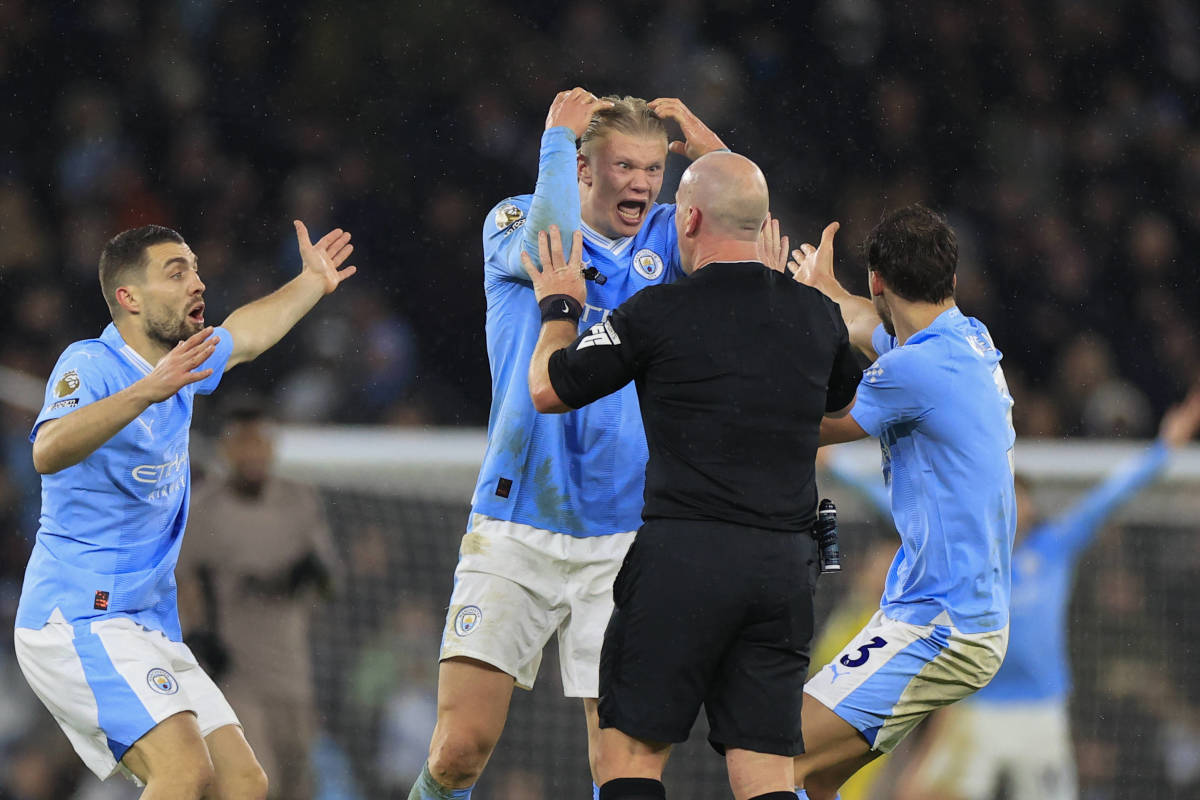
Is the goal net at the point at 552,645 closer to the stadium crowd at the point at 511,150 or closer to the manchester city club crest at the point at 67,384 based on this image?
the stadium crowd at the point at 511,150

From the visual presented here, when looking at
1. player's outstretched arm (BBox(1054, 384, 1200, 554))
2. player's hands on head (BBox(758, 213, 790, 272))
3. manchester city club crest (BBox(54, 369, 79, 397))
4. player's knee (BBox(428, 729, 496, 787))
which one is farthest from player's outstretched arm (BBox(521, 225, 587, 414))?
player's outstretched arm (BBox(1054, 384, 1200, 554))

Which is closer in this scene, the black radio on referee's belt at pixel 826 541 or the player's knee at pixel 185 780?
the black radio on referee's belt at pixel 826 541

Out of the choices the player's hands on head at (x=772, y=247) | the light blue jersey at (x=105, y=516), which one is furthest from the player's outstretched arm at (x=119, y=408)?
the player's hands on head at (x=772, y=247)

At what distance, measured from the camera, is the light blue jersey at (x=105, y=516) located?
4523mm

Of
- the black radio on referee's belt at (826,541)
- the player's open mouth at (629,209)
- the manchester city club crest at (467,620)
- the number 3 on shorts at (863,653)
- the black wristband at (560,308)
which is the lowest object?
the number 3 on shorts at (863,653)

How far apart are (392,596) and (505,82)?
5745 millimetres

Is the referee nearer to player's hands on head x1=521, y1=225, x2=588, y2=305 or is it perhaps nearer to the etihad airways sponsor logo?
player's hands on head x1=521, y1=225, x2=588, y2=305

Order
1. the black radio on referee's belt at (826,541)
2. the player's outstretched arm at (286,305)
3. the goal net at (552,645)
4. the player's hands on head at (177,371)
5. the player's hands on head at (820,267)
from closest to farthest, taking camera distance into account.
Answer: the black radio on referee's belt at (826,541)
the player's hands on head at (177,371)
the player's hands on head at (820,267)
the player's outstretched arm at (286,305)
the goal net at (552,645)

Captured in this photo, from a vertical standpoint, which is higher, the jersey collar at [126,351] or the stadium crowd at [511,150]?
the stadium crowd at [511,150]

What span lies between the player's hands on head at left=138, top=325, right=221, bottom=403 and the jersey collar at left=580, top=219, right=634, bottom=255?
124 cm

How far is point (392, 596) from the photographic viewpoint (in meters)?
7.83

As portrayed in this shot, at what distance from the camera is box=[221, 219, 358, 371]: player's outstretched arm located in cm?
514

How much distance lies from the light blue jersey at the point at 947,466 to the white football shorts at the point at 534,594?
3.00 feet

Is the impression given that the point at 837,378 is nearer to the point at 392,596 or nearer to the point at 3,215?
the point at 392,596
